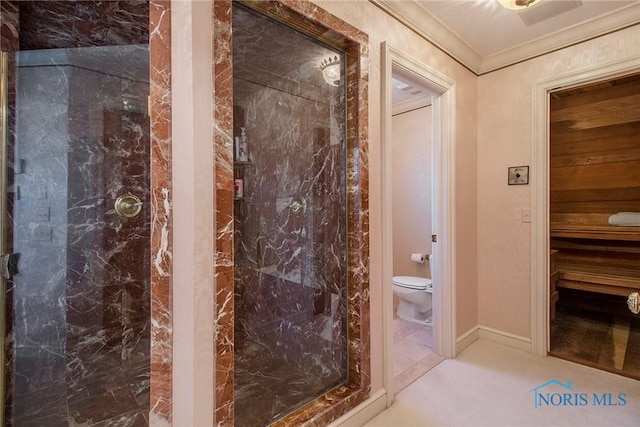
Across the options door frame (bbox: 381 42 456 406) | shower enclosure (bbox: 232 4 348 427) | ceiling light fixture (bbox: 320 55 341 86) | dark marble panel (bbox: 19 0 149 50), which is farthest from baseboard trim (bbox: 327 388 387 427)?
dark marble panel (bbox: 19 0 149 50)

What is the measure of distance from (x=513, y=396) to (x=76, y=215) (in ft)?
10.6

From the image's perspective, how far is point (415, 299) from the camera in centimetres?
307

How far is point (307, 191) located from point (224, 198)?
0.79 m

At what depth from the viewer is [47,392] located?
1.86 m

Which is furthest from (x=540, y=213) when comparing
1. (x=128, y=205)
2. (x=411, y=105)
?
(x=128, y=205)

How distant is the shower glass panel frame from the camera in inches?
48.3

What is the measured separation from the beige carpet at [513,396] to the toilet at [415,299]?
718 millimetres

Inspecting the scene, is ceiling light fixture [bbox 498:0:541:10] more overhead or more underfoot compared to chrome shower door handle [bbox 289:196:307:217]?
more overhead

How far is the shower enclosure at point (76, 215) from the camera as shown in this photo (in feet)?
5.59

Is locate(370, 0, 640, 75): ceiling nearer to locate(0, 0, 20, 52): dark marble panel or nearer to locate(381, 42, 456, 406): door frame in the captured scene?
locate(381, 42, 456, 406): door frame

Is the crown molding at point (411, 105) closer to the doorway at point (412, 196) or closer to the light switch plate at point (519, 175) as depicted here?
the doorway at point (412, 196)

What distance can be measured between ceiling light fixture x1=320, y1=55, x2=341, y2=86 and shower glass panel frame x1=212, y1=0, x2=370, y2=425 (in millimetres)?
32

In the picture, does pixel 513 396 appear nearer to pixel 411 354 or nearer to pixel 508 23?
pixel 411 354

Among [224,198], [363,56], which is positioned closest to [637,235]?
[363,56]
